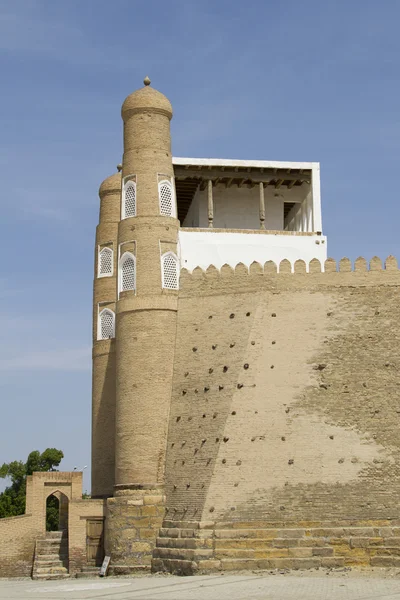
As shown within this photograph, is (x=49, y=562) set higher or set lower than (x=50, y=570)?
higher

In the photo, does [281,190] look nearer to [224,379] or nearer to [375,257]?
[375,257]

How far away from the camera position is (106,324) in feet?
93.5

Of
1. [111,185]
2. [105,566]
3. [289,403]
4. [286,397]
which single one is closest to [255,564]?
[289,403]

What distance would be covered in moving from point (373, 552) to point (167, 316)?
7922 millimetres

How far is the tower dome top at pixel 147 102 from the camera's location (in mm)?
25016

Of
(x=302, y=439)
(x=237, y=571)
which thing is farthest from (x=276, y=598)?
(x=302, y=439)

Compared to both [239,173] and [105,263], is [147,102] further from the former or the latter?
[105,263]

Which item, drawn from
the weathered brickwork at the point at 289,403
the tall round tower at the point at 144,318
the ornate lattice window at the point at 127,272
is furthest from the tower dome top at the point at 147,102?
the weathered brickwork at the point at 289,403

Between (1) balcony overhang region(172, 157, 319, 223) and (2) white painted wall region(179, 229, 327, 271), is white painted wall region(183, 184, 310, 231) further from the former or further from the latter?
(2) white painted wall region(179, 229, 327, 271)

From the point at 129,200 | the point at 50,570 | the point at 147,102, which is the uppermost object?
the point at 147,102

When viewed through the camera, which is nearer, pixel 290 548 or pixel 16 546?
pixel 290 548

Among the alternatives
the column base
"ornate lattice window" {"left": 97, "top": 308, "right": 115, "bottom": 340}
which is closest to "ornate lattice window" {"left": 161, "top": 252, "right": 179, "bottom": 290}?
"ornate lattice window" {"left": 97, "top": 308, "right": 115, "bottom": 340}

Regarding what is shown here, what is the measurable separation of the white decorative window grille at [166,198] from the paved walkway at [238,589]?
9.56 m

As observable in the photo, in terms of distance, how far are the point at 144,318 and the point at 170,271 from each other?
156 centimetres
